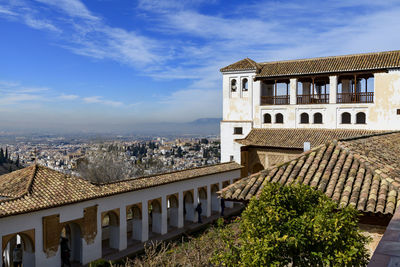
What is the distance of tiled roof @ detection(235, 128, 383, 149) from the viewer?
23266 millimetres

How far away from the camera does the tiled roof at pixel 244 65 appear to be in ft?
89.0

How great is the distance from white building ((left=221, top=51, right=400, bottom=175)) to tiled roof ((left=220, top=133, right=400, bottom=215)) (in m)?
13.2

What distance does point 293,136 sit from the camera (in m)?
24.5

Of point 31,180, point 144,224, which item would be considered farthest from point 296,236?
point 144,224

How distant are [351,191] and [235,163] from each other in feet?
56.0

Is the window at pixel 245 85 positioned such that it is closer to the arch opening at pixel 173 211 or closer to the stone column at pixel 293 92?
the stone column at pixel 293 92

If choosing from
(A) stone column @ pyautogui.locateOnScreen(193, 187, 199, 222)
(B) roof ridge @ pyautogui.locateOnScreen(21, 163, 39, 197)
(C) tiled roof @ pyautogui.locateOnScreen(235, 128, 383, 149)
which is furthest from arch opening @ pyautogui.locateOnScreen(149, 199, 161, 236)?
(C) tiled roof @ pyautogui.locateOnScreen(235, 128, 383, 149)

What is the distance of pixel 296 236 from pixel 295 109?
22239 millimetres

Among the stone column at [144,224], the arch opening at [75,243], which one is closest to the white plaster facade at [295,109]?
the stone column at [144,224]

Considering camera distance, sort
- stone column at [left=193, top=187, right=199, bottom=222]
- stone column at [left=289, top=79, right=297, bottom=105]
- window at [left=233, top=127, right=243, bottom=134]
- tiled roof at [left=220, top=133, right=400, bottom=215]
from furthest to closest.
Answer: window at [left=233, top=127, right=243, bottom=134], stone column at [left=289, top=79, right=297, bottom=105], stone column at [left=193, top=187, right=199, bottom=222], tiled roof at [left=220, top=133, right=400, bottom=215]

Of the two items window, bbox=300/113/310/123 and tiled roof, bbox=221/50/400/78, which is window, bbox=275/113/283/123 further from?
tiled roof, bbox=221/50/400/78

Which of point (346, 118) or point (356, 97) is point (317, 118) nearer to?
point (346, 118)

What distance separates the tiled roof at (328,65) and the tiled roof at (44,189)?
1477 cm

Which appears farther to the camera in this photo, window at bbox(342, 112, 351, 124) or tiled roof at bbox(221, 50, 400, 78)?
window at bbox(342, 112, 351, 124)
